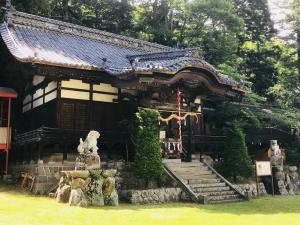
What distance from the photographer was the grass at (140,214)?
9.06 metres

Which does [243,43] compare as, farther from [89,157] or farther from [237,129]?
[89,157]

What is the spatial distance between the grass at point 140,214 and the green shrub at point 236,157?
4.07m

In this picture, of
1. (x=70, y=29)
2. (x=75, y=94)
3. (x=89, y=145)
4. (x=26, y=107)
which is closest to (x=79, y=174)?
(x=89, y=145)

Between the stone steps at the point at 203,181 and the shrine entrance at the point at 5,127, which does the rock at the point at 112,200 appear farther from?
the shrine entrance at the point at 5,127

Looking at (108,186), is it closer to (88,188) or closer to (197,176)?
(88,188)

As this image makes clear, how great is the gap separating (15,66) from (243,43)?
28.9 m

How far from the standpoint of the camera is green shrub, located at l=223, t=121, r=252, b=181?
18075 mm

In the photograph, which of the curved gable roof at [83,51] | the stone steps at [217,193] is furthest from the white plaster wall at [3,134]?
the stone steps at [217,193]

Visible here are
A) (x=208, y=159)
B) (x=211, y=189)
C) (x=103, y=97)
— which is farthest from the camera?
(x=208, y=159)

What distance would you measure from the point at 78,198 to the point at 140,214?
2248 millimetres

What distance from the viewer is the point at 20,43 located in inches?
691

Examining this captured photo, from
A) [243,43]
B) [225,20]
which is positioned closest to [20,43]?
[225,20]

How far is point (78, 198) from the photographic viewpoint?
456 inches

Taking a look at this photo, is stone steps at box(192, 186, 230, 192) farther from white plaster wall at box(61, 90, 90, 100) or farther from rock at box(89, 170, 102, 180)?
white plaster wall at box(61, 90, 90, 100)
